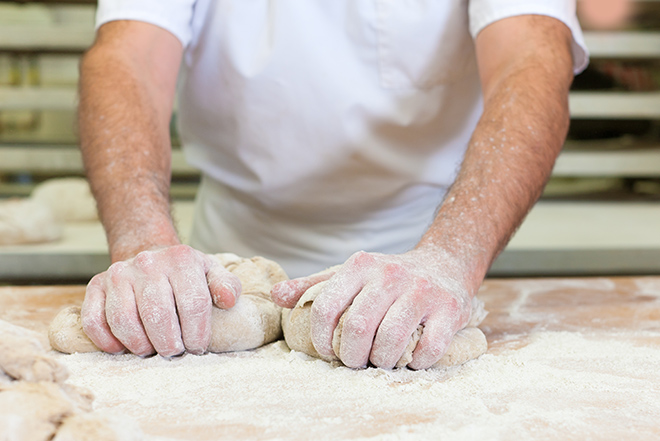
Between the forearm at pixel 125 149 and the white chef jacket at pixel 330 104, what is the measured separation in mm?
188

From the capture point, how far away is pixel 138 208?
1334 millimetres

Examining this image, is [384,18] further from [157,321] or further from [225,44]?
[157,321]

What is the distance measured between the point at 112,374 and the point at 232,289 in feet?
0.79

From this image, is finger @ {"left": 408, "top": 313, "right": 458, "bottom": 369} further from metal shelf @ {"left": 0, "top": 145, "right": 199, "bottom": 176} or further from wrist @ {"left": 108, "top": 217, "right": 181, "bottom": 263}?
metal shelf @ {"left": 0, "top": 145, "right": 199, "bottom": 176}

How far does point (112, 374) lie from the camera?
3.36 ft

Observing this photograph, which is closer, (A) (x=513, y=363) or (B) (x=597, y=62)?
(A) (x=513, y=363)

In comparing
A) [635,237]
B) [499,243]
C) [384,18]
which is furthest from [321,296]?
[635,237]

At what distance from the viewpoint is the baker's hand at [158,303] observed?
1042 millimetres

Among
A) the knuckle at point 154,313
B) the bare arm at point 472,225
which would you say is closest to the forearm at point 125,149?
the knuckle at point 154,313

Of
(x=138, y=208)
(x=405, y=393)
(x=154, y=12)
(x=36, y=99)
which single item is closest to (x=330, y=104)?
(x=154, y=12)

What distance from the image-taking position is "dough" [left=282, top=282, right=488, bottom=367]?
3.36ft

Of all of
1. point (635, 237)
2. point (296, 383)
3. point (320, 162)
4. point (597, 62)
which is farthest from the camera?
point (597, 62)

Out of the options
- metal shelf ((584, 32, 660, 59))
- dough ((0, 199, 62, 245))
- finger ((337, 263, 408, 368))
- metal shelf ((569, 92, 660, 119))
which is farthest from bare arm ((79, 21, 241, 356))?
metal shelf ((584, 32, 660, 59))

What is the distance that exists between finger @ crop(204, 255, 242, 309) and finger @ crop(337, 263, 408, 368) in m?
0.21
